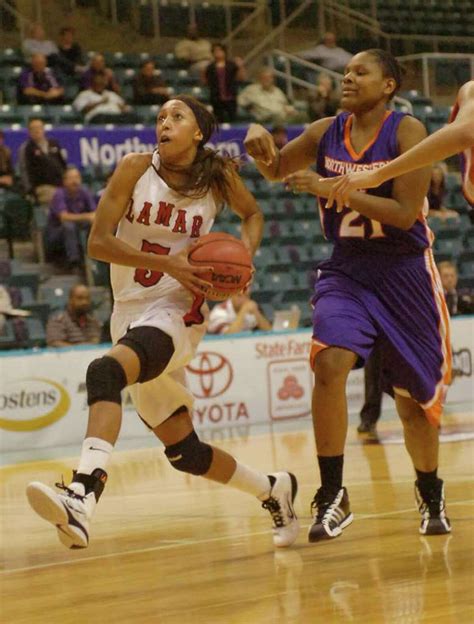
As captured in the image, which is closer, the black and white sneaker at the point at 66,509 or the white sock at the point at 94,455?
the black and white sneaker at the point at 66,509

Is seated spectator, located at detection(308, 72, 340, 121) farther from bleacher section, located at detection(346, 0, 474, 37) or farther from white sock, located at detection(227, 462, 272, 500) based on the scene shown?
white sock, located at detection(227, 462, 272, 500)

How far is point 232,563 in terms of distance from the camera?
5098 millimetres

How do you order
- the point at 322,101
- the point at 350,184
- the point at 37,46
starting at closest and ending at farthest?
the point at 350,184, the point at 37,46, the point at 322,101

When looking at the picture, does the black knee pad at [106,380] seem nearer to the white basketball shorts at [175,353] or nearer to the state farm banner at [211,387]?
the white basketball shorts at [175,353]

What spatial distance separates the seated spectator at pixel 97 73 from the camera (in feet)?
50.0

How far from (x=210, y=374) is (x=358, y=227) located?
6.26m

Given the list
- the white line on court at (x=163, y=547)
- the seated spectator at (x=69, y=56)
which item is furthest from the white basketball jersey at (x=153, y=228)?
the seated spectator at (x=69, y=56)

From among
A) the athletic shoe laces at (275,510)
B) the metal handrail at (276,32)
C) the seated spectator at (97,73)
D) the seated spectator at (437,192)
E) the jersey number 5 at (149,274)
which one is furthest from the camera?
the metal handrail at (276,32)

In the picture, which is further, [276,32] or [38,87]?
[276,32]

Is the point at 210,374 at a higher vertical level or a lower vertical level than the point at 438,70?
lower

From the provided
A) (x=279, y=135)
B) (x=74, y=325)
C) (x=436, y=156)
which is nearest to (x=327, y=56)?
(x=279, y=135)

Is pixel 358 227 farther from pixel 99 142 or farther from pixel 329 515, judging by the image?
pixel 99 142

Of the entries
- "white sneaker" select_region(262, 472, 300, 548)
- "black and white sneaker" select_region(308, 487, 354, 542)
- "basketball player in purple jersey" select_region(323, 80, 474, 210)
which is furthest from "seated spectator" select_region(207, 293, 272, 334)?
"basketball player in purple jersey" select_region(323, 80, 474, 210)

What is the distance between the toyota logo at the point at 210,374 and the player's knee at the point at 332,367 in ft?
20.3
